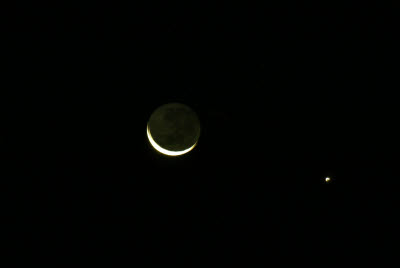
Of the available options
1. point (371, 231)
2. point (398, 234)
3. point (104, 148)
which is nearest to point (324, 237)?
point (371, 231)

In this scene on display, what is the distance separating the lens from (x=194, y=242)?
5102 millimetres

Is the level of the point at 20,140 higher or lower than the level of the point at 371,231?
higher

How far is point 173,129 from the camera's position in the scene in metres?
4.39

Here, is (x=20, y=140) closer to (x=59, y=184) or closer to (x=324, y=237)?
(x=59, y=184)

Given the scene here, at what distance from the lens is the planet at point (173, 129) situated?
14.3 feet

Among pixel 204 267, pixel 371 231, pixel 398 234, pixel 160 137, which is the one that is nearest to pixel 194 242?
pixel 204 267

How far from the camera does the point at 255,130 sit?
5039 mm

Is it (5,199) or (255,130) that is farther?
(255,130)

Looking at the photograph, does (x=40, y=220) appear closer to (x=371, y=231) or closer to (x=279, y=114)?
(x=279, y=114)

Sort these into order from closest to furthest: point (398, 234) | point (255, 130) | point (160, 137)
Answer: point (160, 137)
point (398, 234)
point (255, 130)

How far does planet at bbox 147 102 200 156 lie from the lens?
4344 millimetres

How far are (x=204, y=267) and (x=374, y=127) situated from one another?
3.15 meters

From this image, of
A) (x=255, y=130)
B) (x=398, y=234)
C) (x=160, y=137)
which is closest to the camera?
(x=160, y=137)

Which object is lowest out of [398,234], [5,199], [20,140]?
[398,234]
